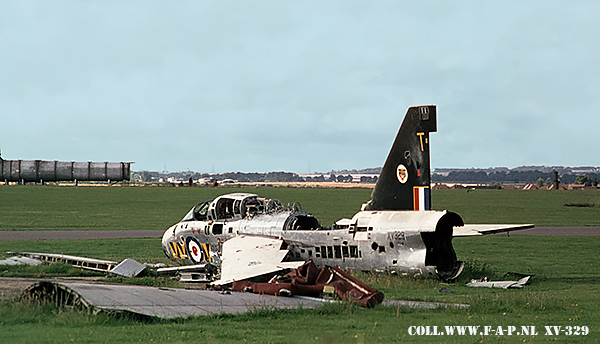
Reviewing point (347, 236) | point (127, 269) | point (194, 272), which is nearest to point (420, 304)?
point (347, 236)

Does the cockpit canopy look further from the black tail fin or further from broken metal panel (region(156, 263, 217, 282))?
the black tail fin

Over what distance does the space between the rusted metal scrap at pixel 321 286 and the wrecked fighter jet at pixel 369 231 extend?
5.40ft

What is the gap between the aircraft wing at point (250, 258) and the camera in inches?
749

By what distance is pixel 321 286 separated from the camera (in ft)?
52.5

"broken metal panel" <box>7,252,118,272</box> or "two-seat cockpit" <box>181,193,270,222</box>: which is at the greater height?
"two-seat cockpit" <box>181,193,270,222</box>

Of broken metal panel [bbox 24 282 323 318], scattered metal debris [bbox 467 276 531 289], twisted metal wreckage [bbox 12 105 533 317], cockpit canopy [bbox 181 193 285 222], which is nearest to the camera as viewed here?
broken metal panel [bbox 24 282 323 318]

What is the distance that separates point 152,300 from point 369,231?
29.8 feet

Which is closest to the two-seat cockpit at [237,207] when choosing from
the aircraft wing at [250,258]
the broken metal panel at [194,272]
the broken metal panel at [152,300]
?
the aircraft wing at [250,258]

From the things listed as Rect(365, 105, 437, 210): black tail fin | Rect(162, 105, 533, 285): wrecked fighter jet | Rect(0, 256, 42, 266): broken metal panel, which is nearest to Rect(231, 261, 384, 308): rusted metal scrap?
Rect(162, 105, 533, 285): wrecked fighter jet

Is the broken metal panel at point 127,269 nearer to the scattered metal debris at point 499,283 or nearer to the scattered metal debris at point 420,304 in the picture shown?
the scattered metal debris at point 420,304

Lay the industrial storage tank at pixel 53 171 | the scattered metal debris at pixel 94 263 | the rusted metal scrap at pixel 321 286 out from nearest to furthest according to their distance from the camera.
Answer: the rusted metal scrap at pixel 321 286
the scattered metal debris at pixel 94 263
the industrial storage tank at pixel 53 171

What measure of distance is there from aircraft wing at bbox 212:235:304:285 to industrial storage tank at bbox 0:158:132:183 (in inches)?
1931

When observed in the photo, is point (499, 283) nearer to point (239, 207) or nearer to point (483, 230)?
point (483, 230)

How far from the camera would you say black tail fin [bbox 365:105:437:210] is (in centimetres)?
2195
